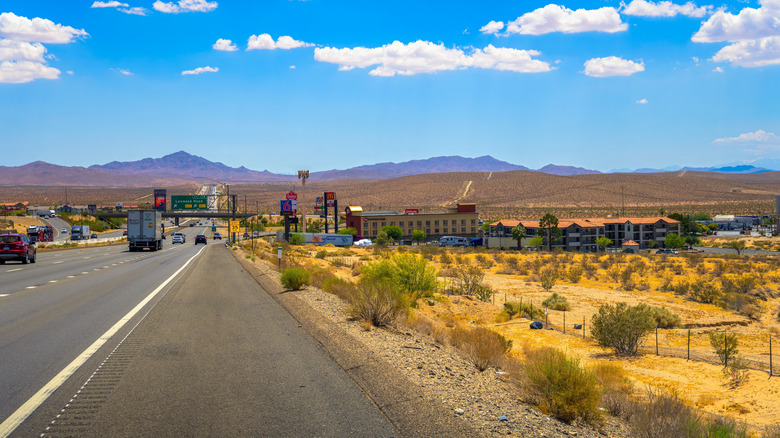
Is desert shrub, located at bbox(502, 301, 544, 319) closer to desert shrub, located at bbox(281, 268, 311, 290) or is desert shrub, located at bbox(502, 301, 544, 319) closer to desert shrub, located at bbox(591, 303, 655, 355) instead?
desert shrub, located at bbox(591, 303, 655, 355)

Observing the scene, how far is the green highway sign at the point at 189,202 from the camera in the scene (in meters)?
110

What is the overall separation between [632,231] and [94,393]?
9089cm

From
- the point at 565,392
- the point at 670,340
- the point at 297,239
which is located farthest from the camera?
the point at 297,239

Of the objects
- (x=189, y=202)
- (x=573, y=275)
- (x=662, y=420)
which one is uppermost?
(x=189, y=202)

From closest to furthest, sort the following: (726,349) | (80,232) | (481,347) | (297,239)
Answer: (481,347) < (726,349) < (297,239) < (80,232)

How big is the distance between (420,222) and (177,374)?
101 metres

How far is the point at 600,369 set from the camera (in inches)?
471

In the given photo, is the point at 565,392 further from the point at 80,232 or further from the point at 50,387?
the point at 80,232

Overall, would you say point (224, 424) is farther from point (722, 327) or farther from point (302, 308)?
point (722, 327)

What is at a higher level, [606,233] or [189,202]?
[189,202]

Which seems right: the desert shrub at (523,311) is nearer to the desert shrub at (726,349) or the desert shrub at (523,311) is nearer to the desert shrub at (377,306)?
the desert shrub at (726,349)

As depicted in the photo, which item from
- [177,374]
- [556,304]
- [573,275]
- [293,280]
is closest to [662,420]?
[177,374]

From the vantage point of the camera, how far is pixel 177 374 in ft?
27.2

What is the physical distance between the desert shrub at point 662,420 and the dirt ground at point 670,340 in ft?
13.4
